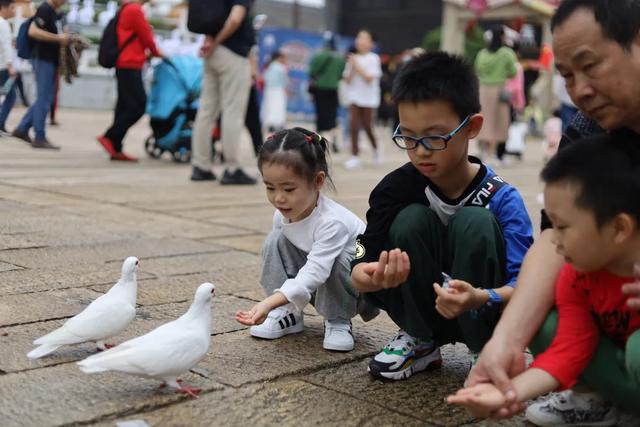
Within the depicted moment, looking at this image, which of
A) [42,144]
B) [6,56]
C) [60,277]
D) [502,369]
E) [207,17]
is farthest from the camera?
[42,144]

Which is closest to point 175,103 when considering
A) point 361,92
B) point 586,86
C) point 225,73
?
point 225,73

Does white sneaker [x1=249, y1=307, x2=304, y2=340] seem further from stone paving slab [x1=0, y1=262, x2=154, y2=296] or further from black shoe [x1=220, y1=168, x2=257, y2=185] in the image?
black shoe [x1=220, y1=168, x2=257, y2=185]

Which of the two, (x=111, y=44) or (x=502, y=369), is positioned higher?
(x=111, y=44)

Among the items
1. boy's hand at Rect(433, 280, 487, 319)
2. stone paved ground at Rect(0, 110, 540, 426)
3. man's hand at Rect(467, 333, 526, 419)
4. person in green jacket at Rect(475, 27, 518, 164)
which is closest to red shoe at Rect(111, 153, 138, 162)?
stone paved ground at Rect(0, 110, 540, 426)

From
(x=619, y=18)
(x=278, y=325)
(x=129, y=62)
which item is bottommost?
(x=278, y=325)

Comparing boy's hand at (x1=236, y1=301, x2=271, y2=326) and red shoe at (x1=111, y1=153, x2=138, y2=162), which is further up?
boy's hand at (x1=236, y1=301, x2=271, y2=326)

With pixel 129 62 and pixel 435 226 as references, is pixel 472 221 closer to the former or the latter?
pixel 435 226

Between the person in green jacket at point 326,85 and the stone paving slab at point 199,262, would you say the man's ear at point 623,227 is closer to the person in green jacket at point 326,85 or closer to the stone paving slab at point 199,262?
the stone paving slab at point 199,262

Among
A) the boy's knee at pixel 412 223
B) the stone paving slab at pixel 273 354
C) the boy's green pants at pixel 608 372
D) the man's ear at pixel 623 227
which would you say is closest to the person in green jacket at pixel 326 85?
the stone paving slab at pixel 273 354

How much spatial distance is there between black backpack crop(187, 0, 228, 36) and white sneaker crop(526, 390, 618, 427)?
4.87 metres

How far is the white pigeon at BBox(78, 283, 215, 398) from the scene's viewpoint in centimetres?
191

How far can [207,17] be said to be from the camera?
6.25 metres

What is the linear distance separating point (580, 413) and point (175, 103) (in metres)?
6.58

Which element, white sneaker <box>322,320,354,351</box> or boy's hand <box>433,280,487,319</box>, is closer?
boy's hand <box>433,280,487,319</box>
